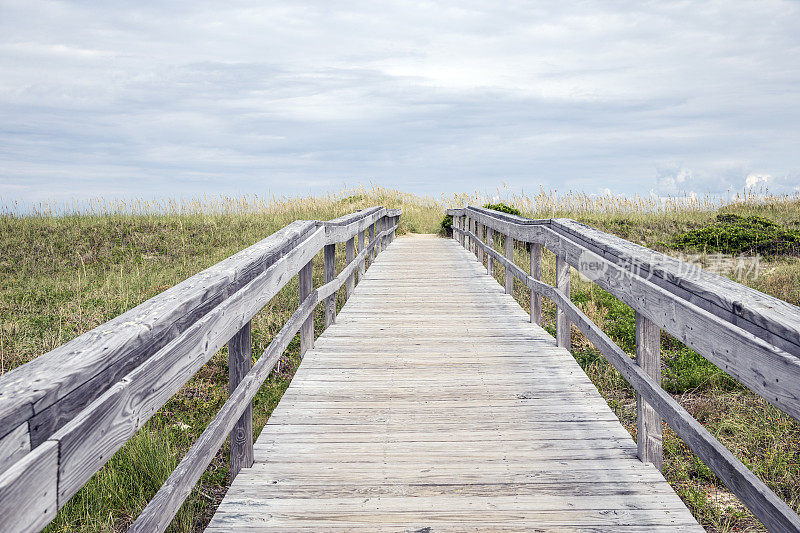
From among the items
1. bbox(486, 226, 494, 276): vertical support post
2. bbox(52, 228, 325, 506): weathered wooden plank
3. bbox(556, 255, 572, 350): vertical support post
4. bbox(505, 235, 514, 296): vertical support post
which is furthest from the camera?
bbox(486, 226, 494, 276): vertical support post

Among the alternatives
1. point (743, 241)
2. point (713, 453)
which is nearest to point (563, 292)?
point (713, 453)

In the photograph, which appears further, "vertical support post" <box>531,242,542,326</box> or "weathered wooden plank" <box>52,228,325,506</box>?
"vertical support post" <box>531,242,542,326</box>

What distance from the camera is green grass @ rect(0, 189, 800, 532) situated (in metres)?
3.69

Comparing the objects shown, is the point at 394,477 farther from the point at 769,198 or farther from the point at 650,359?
the point at 769,198

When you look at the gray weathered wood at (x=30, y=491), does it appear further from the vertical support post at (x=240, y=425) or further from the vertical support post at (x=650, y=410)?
the vertical support post at (x=650, y=410)

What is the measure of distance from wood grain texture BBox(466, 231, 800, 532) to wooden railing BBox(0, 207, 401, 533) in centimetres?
214

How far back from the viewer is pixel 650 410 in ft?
10.4

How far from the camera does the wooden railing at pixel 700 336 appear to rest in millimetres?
1885

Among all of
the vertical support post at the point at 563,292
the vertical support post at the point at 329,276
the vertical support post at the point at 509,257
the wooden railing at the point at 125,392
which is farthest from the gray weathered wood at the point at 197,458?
the vertical support post at the point at 509,257

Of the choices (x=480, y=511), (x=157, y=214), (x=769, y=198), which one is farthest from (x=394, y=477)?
(x=769, y=198)

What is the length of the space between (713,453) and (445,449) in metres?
1.46

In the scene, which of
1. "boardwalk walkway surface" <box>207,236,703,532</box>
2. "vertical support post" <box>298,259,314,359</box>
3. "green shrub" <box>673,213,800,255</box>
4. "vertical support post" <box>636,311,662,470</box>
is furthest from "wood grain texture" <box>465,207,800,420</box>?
"green shrub" <box>673,213,800,255</box>

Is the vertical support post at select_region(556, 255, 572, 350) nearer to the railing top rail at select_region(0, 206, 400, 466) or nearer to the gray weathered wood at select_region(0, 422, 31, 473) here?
the railing top rail at select_region(0, 206, 400, 466)

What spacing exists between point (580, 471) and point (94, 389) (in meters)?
2.50
